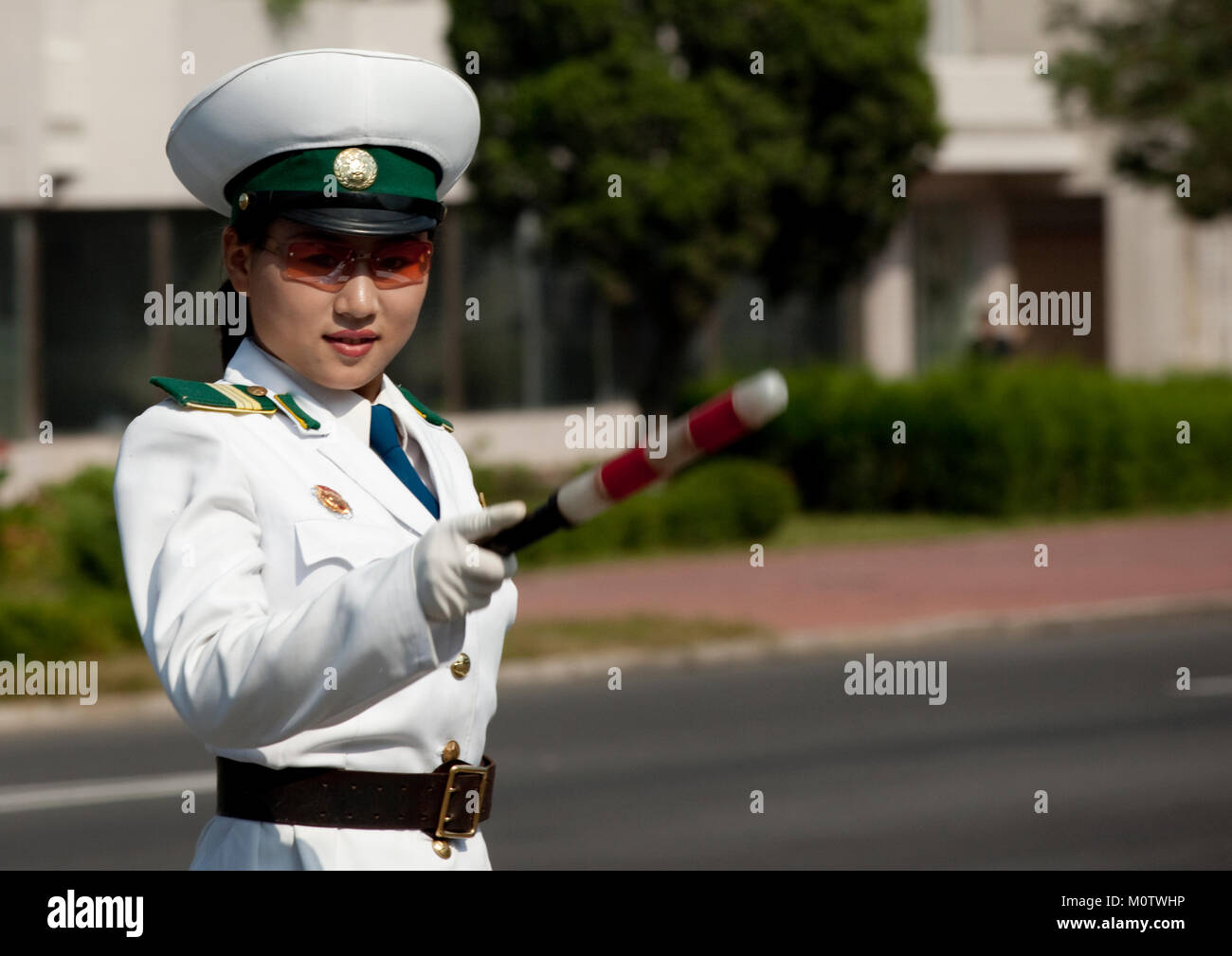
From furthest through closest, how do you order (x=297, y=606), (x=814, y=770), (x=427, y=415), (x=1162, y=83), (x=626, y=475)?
(x=1162, y=83), (x=814, y=770), (x=427, y=415), (x=297, y=606), (x=626, y=475)

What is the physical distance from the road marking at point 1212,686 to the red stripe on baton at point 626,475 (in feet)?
32.5

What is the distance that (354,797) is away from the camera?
8.57 feet

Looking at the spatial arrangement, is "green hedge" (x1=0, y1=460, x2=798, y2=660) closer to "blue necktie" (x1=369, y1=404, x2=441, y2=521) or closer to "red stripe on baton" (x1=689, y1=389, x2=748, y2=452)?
"blue necktie" (x1=369, y1=404, x2=441, y2=521)

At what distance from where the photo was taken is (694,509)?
18.4 m

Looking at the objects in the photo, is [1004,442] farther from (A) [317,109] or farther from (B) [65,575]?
(A) [317,109]

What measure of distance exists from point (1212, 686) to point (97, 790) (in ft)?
20.9

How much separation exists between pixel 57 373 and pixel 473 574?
891 inches

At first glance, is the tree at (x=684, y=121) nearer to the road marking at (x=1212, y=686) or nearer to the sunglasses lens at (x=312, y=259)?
the road marking at (x=1212, y=686)

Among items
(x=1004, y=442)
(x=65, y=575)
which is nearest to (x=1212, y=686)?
(x=65, y=575)

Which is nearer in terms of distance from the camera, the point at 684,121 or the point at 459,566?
the point at 459,566

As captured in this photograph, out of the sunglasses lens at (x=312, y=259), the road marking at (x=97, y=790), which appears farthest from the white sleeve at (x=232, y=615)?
the road marking at (x=97, y=790)

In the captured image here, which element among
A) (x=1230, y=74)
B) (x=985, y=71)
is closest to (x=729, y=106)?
(x=1230, y=74)
